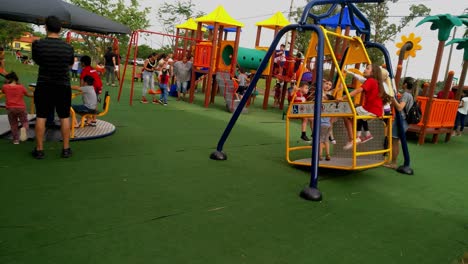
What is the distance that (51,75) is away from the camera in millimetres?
4645

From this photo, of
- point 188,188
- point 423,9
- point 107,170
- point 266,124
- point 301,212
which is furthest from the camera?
point 423,9

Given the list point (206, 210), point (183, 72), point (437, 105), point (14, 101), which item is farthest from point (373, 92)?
point (183, 72)

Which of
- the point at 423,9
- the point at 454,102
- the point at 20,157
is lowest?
the point at 20,157

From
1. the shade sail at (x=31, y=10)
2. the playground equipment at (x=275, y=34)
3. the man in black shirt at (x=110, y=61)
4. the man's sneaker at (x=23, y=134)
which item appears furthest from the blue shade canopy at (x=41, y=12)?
the man in black shirt at (x=110, y=61)

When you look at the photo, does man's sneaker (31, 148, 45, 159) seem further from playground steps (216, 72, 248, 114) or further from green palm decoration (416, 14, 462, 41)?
green palm decoration (416, 14, 462, 41)

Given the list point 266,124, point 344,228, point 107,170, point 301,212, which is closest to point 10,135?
point 107,170

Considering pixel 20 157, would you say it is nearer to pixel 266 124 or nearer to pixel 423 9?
pixel 266 124

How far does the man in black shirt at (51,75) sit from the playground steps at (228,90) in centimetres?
769

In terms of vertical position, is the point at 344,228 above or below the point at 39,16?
→ below

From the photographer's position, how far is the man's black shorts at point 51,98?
15.2ft

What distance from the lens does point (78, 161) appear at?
188 inches

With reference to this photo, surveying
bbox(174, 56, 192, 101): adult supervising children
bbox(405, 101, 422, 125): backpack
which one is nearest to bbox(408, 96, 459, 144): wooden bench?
bbox(405, 101, 422, 125): backpack

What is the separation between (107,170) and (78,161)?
1.70ft

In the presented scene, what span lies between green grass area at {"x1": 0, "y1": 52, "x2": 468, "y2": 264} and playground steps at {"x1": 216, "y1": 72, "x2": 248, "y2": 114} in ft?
19.3
